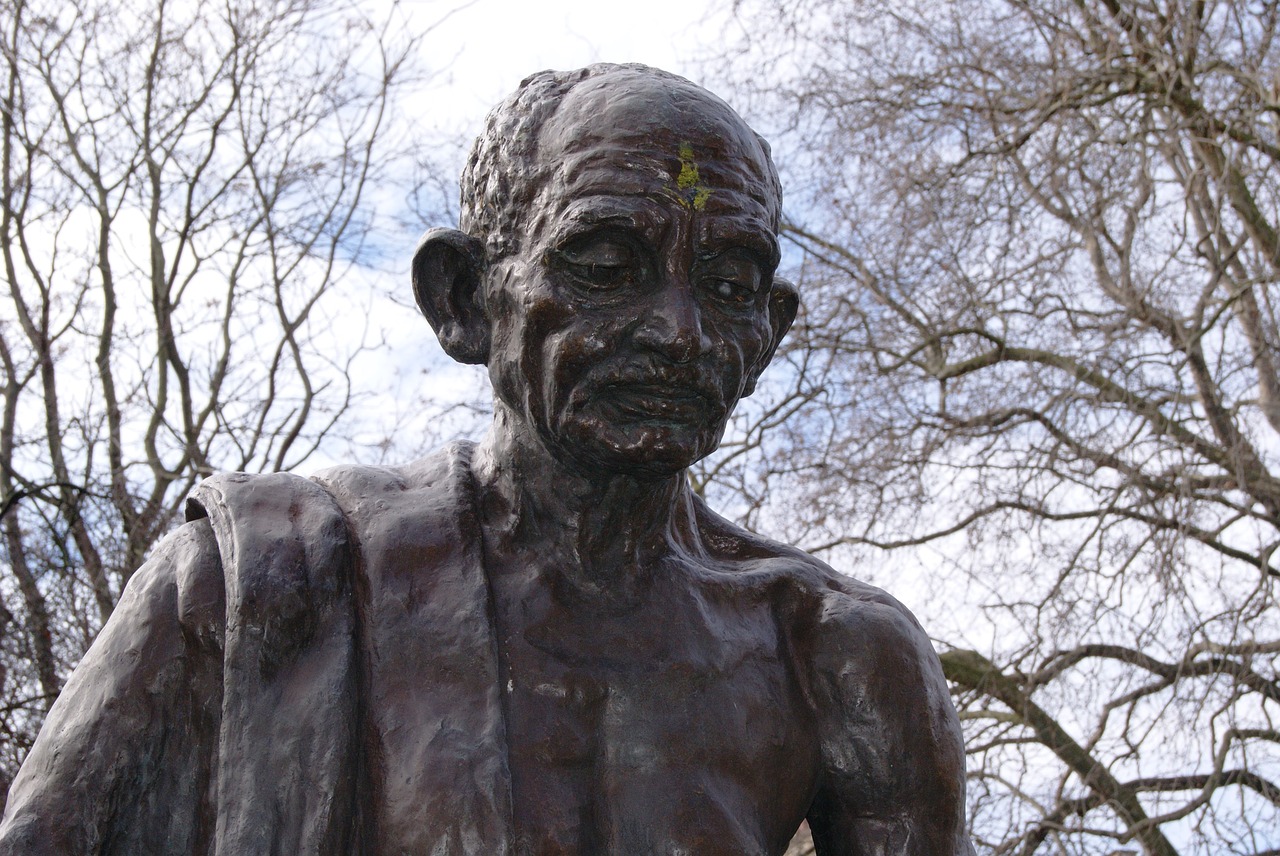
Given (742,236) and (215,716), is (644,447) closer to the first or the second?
(742,236)

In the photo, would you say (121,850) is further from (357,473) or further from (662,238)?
(662,238)

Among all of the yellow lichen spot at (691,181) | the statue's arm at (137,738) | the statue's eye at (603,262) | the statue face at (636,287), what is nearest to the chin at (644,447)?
the statue face at (636,287)

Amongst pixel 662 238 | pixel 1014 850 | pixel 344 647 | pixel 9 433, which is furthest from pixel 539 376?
pixel 9 433

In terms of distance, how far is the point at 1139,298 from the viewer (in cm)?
964

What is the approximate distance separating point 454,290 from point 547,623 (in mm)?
555

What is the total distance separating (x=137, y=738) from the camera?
2.05 metres

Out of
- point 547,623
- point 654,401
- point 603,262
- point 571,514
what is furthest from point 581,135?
point 547,623

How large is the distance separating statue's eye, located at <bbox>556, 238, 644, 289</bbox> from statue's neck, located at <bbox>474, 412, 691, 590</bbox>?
312mm

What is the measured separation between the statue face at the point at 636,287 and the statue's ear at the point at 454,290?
6 cm

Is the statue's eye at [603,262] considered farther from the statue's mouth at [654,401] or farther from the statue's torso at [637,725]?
the statue's torso at [637,725]

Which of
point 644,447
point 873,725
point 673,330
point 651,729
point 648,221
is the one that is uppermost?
point 648,221

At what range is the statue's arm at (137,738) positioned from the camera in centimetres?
200

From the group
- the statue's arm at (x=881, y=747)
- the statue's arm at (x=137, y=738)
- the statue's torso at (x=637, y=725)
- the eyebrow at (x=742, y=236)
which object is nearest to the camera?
the statue's arm at (x=137, y=738)

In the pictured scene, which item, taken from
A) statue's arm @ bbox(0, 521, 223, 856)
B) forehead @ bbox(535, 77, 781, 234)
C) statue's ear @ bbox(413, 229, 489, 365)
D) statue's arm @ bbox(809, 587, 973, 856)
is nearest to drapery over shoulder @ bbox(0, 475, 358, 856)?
statue's arm @ bbox(0, 521, 223, 856)
